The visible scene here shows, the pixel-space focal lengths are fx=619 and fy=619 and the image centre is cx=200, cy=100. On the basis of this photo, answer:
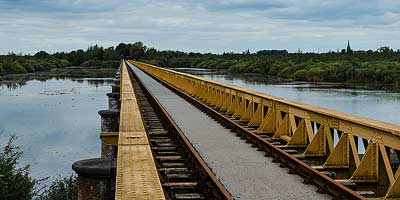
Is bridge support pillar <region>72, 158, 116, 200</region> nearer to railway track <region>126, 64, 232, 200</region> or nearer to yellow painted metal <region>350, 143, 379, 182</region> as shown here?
railway track <region>126, 64, 232, 200</region>

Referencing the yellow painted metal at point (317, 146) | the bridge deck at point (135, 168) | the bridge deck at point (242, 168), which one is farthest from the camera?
the yellow painted metal at point (317, 146)

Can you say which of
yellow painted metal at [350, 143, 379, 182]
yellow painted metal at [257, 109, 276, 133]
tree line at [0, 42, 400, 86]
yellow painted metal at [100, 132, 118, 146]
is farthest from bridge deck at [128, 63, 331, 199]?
tree line at [0, 42, 400, 86]

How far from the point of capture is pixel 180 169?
34.9 ft

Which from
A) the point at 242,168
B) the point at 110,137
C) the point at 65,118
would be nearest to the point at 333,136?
the point at 242,168

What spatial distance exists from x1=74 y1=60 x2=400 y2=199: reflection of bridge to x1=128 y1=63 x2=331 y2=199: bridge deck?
0.01 metres

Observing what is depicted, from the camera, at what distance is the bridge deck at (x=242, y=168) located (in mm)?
8359

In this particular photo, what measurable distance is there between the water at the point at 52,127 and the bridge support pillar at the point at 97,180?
13.6 meters

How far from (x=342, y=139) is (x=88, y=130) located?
97.0 ft

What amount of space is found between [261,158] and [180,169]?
164 centimetres

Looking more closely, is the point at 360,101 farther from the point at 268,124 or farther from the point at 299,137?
the point at 299,137

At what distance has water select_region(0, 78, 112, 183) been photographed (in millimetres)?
30406

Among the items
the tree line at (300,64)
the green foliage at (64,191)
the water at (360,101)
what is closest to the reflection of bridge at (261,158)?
the green foliage at (64,191)

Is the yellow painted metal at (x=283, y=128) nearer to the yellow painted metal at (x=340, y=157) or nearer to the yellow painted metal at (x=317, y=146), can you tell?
the yellow painted metal at (x=317, y=146)

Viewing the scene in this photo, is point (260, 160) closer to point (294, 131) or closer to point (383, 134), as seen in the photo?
point (294, 131)
